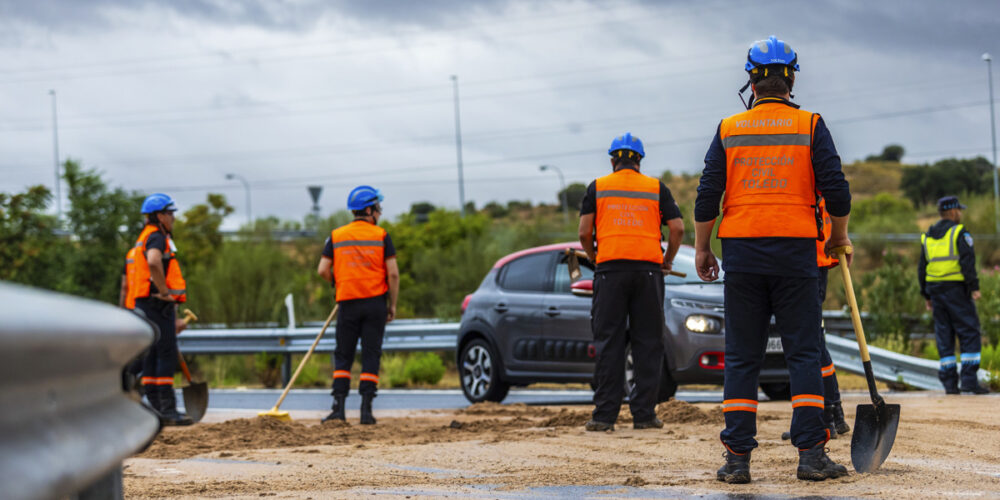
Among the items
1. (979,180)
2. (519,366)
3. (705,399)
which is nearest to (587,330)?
(519,366)

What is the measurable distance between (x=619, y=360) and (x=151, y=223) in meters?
4.64

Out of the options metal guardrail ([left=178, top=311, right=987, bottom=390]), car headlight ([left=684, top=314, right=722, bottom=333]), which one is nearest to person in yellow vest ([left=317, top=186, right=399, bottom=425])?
car headlight ([left=684, top=314, right=722, bottom=333])

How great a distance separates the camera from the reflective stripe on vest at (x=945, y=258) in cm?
1206

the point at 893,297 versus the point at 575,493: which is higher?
the point at 893,297

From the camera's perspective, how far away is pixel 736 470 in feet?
18.2

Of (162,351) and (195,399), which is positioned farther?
(195,399)

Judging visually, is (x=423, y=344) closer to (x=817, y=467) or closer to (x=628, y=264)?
(x=628, y=264)

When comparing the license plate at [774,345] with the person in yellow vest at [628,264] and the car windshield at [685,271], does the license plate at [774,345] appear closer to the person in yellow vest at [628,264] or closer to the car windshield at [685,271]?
the car windshield at [685,271]

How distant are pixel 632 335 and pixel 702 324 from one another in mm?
1693

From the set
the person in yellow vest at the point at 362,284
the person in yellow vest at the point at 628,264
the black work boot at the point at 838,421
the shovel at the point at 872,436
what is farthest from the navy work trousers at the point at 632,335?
the shovel at the point at 872,436

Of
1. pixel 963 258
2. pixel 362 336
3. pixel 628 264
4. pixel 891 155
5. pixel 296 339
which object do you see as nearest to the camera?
pixel 628 264

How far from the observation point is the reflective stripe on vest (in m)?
12.1

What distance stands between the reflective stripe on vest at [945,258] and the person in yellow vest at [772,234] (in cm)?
700

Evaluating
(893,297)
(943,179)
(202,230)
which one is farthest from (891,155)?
(893,297)
